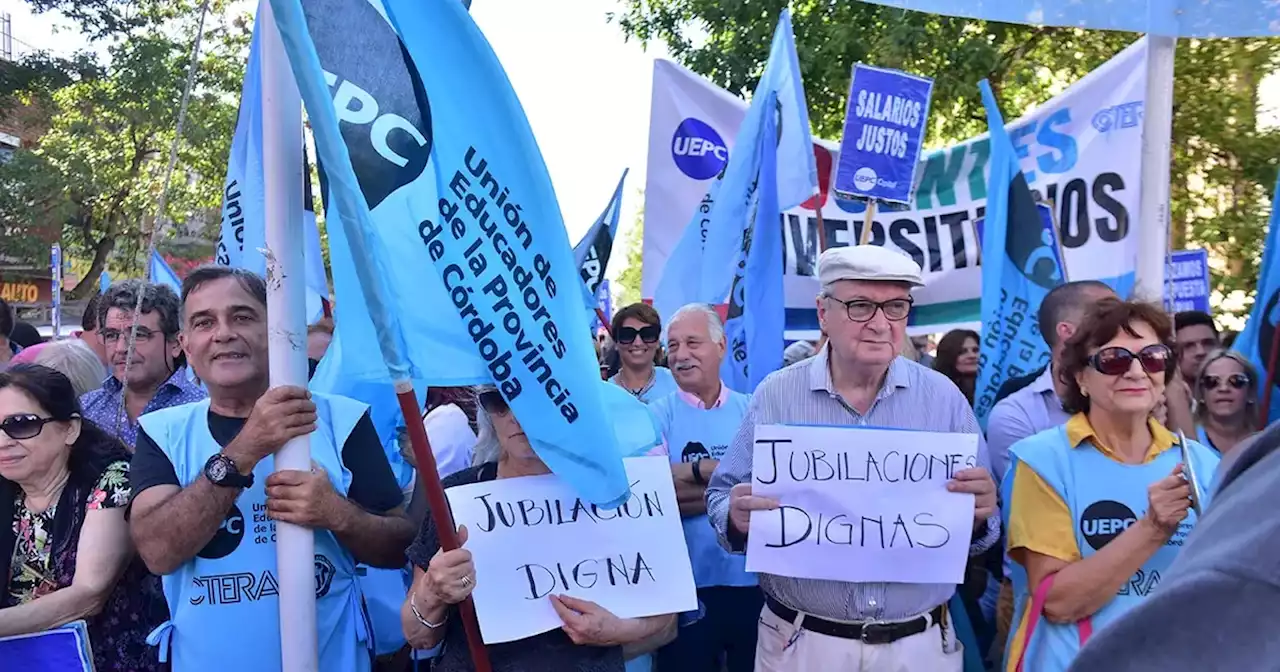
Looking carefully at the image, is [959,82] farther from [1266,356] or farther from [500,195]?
[500,195]

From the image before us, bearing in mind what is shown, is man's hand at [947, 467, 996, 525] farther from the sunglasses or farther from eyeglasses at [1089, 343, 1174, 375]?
the sunglasses

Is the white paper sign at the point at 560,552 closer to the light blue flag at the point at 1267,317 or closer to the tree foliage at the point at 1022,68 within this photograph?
the light blue flag at the point at 1267,317

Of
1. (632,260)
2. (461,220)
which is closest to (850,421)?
(461,220)

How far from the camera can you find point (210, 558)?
2623 mm

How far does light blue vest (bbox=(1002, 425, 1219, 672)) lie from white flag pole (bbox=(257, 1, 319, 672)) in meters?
1.77

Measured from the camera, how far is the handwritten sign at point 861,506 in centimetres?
285

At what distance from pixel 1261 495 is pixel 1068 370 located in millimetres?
2375

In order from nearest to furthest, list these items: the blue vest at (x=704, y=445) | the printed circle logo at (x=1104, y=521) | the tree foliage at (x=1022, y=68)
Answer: the printed circle logo at (x=1104, y=521), the blue vest at (x=704, y=445), the tree foliage at (x=1022, y=68)

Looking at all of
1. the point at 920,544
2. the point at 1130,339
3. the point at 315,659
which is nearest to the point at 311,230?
the point at 315,659

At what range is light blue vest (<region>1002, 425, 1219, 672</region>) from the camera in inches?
104

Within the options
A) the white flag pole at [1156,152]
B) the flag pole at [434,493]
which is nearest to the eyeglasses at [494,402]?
the flag pole at [434,493]

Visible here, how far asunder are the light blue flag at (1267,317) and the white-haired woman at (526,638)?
2.26 metres

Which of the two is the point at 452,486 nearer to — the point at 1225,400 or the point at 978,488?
the point at 978,488

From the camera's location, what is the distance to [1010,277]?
4.77 meters
